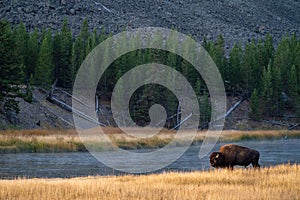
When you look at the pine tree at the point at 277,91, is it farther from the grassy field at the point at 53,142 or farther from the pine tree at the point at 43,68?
the pine tree at the point at 43,68

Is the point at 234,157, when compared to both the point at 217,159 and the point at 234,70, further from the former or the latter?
the point at 234,70

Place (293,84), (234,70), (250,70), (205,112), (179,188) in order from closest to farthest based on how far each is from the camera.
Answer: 1. (179,188)
2. (205,112)
3. (293,84)
4. (250,70)
5. (234,70)

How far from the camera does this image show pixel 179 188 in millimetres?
16297

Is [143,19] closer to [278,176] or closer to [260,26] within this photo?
[260,26]

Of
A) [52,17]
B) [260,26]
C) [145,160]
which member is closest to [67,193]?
[145,160]

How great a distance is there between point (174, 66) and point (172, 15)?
59.2 metres

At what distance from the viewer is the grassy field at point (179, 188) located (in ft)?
47.4

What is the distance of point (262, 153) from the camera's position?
118 feet

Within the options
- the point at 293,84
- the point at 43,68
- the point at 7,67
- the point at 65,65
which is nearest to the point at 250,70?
the point at 293,84

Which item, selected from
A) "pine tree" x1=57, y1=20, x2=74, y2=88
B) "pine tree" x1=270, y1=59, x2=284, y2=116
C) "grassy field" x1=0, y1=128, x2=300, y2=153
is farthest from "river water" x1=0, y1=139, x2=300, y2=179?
"pine tree" x1=270, y1=59, x2=284, y2=116

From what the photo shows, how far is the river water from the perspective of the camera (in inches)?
982

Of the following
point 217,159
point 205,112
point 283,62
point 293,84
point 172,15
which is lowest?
point 217,159

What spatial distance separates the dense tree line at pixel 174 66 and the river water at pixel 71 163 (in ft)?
84.2

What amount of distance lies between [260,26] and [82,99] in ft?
261
